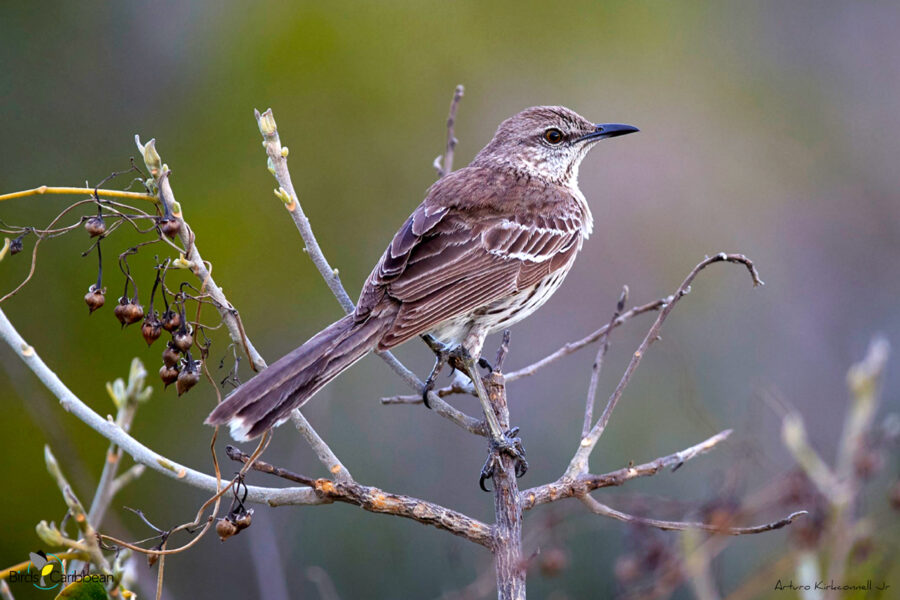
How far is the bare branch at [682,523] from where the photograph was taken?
2283mm

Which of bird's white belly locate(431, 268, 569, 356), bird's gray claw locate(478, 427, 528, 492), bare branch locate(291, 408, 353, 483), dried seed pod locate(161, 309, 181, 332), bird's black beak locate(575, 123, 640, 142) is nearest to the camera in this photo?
dried seed pod locate(161, 309, 181, 332)

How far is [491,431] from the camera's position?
10.9ft

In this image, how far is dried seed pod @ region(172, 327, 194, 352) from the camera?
2531 mm

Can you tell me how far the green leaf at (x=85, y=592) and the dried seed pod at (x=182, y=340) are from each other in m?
0.63

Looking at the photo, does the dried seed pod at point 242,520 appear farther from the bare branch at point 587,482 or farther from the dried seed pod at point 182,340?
the bare branch at point 587,482

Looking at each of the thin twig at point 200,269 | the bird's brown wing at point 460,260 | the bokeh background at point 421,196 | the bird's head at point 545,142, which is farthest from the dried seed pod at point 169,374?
the bird's head at point 545,142

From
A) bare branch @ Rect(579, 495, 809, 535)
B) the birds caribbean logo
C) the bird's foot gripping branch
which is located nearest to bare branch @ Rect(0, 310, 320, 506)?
the bird's foot gripping branch

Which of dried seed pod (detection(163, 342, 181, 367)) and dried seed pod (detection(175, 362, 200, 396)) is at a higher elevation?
dried seed pod (detection(163, 342, 181, 367))

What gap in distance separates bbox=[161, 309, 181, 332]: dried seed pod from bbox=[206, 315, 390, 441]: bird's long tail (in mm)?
379

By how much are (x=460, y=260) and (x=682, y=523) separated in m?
1.91

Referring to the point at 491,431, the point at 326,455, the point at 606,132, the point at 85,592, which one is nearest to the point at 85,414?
the point at 85,592

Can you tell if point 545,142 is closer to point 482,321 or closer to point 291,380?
point 482,321

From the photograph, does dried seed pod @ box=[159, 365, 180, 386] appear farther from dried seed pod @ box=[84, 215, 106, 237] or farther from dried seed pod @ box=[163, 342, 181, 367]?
dried seed pod @ box=[84, 215, 106, 237]

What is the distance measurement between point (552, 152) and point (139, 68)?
3.92 meters
